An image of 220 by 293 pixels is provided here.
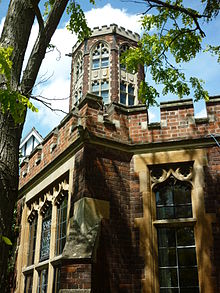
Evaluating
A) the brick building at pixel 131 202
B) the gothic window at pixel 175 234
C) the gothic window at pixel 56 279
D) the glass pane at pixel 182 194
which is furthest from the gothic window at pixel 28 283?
the glass pane at pixel 182 194

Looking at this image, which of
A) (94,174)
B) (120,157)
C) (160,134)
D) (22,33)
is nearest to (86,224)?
(94,174)

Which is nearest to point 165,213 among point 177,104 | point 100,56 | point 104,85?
point 177,104

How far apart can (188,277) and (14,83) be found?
4233mm

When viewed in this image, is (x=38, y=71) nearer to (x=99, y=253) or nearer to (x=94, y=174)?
(x=94, y=174)

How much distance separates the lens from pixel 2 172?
13.6ft

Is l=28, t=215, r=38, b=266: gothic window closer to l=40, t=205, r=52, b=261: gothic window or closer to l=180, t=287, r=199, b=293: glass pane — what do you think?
l=40, t=205, r=52, b=261: gothic window

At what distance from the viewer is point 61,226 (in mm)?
7961

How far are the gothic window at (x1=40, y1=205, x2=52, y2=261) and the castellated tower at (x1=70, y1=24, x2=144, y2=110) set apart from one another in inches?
862

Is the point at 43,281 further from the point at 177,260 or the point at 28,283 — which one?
the point at 177,260

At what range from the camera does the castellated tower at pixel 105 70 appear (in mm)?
31359

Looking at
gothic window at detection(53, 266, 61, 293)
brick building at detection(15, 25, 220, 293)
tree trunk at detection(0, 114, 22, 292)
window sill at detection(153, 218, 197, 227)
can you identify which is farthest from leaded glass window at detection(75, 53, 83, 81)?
tree trunk at detection(0, 114, 22, 292)

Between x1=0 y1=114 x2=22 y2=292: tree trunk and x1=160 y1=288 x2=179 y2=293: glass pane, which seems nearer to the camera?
x1=0 y1=114 x2=22 y2=292: tree trunk

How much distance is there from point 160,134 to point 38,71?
124 inches

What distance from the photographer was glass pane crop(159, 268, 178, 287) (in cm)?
656
